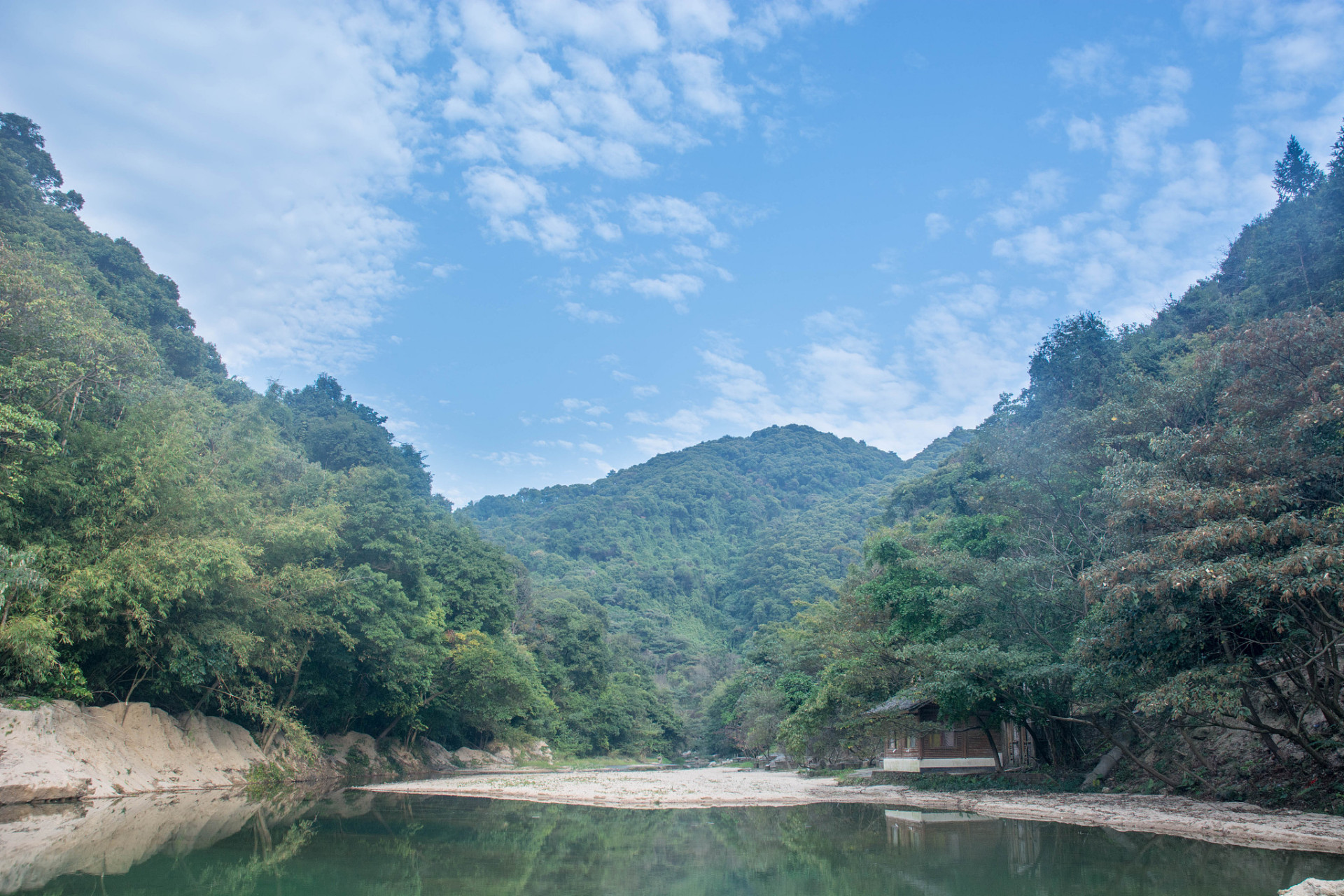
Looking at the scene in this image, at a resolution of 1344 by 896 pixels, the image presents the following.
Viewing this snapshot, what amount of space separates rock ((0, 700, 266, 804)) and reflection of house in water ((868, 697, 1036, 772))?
18.8m

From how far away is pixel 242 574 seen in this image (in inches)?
638

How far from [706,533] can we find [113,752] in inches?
3536

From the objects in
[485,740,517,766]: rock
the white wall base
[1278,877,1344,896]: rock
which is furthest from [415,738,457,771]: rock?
[1278,877,1344,896]: rock

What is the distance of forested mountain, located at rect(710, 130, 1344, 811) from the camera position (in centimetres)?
1016

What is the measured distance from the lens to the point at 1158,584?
10148 millimetres

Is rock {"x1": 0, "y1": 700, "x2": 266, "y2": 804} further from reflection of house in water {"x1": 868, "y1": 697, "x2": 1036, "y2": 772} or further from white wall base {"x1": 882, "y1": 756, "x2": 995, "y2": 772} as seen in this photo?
white wall base {"x1": 882, "y1": 756, "x2": 995, "y2": 772}

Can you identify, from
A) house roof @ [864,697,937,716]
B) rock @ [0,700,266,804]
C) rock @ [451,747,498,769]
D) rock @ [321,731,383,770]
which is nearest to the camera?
rock @ [0,700,266,804]

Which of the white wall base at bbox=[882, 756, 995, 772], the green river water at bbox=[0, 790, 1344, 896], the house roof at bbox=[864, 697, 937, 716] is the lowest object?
the white wall base at bbox=[882, 756, 995, 772]

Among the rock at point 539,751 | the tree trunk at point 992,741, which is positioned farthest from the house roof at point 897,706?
the rock at point 539,751

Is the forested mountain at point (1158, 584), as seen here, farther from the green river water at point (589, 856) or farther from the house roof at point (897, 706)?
the green river water at point (589, 856)

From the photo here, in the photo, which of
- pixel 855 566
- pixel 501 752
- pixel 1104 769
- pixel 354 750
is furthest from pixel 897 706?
pixel 501 752

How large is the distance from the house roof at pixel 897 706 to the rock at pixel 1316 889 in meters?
14.1

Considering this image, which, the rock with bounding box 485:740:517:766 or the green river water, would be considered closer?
the green river water

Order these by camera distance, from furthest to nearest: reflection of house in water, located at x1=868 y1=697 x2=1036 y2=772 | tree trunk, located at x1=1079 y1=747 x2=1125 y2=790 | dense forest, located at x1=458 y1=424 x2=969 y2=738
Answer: dense forest, located at x1=458 y1=424 x2=969 y2=738 → reflection of house in water, located at x1=868 y1=697 x2=1036 y2=772 → tree trunk, located at x1=1079 y1=747 x2=1125 y2=790
